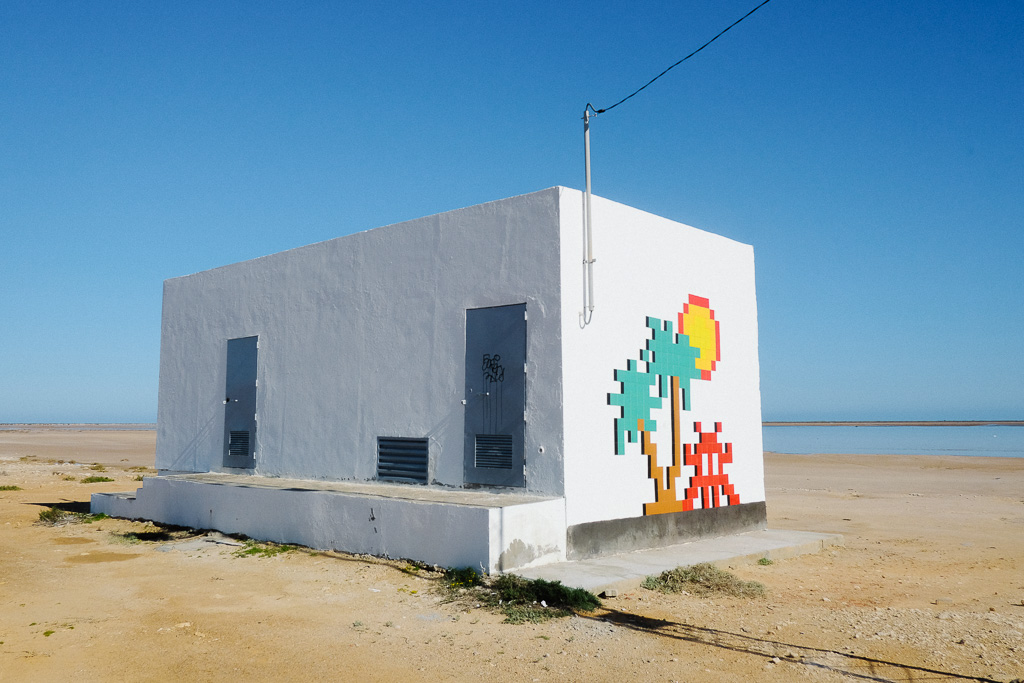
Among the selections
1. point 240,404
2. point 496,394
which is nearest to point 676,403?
point 496,394

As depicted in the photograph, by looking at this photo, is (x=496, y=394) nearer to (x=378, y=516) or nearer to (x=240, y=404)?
(x=378, y=516)

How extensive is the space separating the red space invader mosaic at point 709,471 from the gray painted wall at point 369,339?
2.44 metres

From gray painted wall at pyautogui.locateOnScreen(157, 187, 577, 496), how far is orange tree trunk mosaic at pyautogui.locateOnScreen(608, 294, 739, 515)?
1238mm

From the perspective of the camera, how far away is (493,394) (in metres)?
8.79

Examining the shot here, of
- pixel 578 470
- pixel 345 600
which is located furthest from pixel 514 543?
pixel 345 600

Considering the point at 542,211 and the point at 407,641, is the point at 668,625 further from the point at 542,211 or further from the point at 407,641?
the point at 542,211

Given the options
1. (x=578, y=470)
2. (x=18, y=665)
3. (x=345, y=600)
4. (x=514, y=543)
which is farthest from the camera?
(x=578, y=470)

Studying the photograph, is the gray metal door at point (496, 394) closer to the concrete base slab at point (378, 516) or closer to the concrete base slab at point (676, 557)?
the concrete base slab at point (378, 516)

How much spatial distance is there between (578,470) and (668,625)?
238 cm

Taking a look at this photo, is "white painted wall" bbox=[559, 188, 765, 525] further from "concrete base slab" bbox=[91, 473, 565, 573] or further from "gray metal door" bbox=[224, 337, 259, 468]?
"gray metal door" bbox=[224, 337, 259, 468]

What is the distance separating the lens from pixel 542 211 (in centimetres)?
848

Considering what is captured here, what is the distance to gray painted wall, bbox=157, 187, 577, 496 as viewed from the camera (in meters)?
8.48

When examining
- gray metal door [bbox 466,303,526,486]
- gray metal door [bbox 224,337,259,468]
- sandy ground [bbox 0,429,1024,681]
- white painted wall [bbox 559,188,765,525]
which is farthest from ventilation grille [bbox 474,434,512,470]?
gray metal door [bbox 224,337,259,468]

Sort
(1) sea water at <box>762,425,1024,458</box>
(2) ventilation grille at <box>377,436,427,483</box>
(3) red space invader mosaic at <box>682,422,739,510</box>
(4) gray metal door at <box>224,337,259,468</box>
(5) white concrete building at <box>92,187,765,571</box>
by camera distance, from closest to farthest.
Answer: (5) white concrete building at <box>92,187,765,571</box> < (2) ventilation grille at <box>377,436,427,483</box> < (3) red space invader mosaic at <box>682,422,739,510</box> < (4) gray metal door at <box>224,337,259,468</box> < (1) sea water at <box>762,425,1024,458</box>
